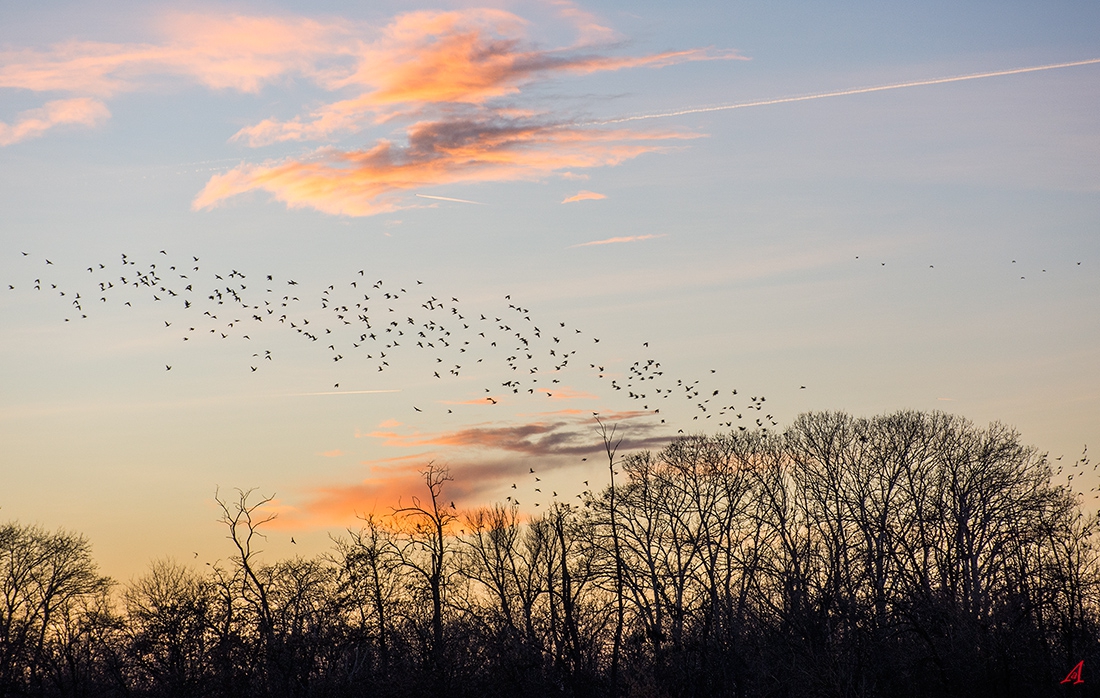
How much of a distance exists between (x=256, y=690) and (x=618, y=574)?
1947cm

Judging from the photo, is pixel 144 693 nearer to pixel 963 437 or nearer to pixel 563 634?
pixel 563 634

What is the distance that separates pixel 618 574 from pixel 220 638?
21.0 m

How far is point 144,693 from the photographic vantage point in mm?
60594

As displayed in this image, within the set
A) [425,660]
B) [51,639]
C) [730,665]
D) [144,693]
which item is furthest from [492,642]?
[51,639]

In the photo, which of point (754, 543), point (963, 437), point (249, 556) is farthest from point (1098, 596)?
point (249, 556)

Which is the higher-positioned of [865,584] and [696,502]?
Answer: [696,502]

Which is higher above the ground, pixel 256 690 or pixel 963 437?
pixel 963 437

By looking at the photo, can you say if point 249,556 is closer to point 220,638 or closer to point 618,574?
point 220,638

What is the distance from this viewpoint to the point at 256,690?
57.5 meters

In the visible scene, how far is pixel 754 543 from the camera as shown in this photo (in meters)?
63.2

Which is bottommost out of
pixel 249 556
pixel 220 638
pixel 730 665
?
pixel 730 665

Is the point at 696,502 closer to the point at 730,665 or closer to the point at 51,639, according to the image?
the point at 730,665

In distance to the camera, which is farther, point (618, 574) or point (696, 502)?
point (696, 502)

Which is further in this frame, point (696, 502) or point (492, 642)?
point (696, 502)
